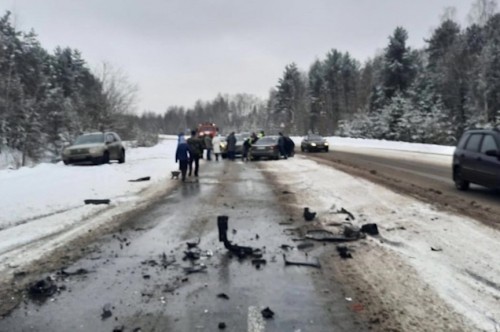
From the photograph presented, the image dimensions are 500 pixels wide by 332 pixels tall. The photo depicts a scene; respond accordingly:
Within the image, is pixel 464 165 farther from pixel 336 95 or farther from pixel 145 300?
pixel 336 95

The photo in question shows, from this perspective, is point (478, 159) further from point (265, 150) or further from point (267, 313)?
point (265, 150)

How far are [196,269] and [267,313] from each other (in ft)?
5.65

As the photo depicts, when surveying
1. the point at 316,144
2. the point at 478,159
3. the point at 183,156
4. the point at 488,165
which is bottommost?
the point at 316,144

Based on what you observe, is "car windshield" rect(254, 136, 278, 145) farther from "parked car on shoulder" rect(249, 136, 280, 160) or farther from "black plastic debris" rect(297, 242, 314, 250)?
"black plastic debris" rect(297, 242, 314, 250)

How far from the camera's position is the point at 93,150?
2341 centimetres

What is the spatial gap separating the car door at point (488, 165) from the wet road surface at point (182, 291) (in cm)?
626

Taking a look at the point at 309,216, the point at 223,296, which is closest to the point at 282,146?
the point at 309,216

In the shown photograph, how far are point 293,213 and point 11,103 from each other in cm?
3556

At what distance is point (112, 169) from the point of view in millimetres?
21047

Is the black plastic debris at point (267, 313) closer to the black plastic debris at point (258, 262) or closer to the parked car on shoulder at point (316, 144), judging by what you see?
the black plastic debris at point (258, 262)

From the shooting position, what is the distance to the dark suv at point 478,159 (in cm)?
1204

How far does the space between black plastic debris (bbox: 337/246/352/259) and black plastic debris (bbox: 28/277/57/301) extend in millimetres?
3638

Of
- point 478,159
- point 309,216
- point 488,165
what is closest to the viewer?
point 309,216

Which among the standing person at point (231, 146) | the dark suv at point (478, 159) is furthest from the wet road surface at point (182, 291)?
the standing person at point (231, 146)
